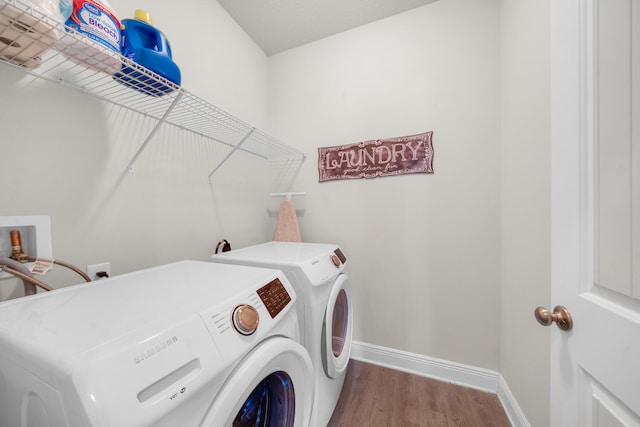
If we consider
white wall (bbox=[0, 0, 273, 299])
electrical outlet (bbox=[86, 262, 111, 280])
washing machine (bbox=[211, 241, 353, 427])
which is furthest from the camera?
washing machine (bbox=[211, 241, 353, 427])

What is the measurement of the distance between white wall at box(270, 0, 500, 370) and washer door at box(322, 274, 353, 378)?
15.1 inches

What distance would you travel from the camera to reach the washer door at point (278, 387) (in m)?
0.63

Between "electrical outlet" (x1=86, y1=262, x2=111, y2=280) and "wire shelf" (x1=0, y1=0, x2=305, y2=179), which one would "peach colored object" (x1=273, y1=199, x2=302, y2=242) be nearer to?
"wire shelf" (x1=0, y1=0, x2=305, y2=179)

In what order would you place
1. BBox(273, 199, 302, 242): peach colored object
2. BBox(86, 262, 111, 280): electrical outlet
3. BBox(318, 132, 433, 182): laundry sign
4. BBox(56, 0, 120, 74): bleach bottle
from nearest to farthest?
BBox(56, 0, 120, 74): bleach bottle < BBox(86, 262, 111, 280): electrical outlet < BBox(318, 132, 433, 182): laundry sign < BBox(273, 199, 302, 242): peach colored object

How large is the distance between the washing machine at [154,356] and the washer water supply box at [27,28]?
2.35 ft

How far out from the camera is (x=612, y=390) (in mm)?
482

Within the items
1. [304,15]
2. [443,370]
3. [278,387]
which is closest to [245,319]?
[278,387]

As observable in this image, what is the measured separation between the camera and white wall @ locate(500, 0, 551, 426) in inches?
38.9

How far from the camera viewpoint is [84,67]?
2.78ft

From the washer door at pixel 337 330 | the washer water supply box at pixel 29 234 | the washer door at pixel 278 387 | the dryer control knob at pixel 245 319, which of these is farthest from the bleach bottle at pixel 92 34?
the washer door at pixel 337 330

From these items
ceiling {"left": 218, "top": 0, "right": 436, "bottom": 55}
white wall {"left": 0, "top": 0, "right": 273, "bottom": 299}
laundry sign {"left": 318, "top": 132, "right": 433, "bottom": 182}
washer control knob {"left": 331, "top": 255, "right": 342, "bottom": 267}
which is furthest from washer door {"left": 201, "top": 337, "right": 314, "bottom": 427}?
ceiling {"left": 218, "top": 0, "right": 436, "bottom": 55}

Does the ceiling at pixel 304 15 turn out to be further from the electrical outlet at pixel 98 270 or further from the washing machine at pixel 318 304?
the electrical outlet at pixel 98 270

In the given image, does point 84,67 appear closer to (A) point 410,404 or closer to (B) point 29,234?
(B) point 29,234

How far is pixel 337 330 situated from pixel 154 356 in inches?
47.9
